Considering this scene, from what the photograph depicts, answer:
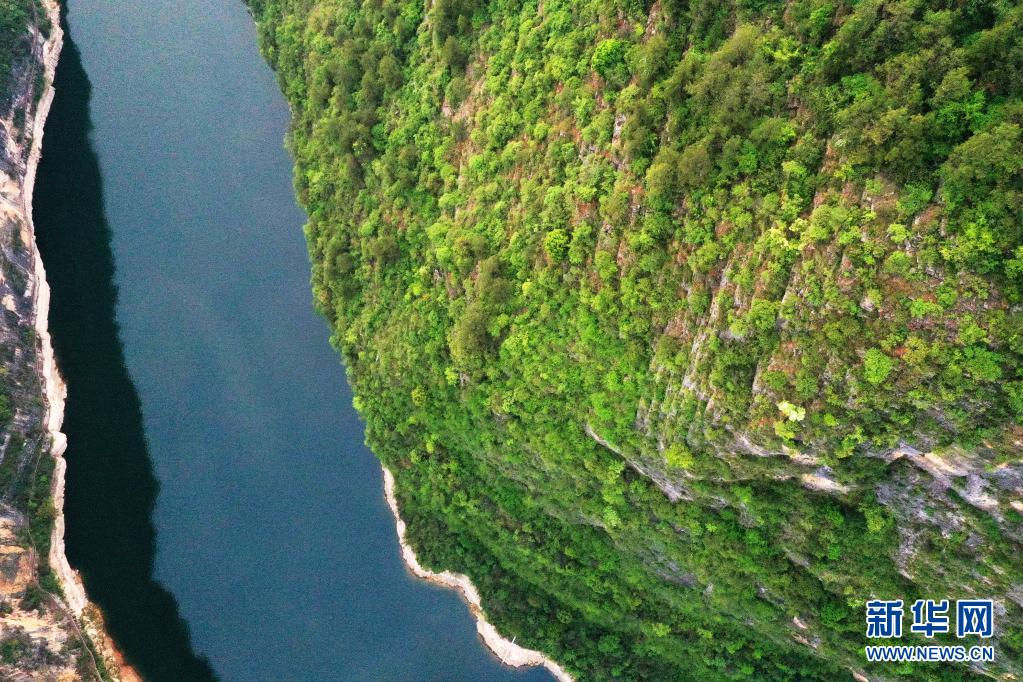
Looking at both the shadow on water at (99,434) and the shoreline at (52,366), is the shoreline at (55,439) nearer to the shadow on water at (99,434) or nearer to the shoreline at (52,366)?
the shoreline at (52,366)

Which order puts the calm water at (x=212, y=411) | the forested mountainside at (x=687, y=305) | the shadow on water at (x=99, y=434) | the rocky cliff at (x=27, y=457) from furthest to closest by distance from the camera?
1. the shadow on water at (x=99, y=434)
2. the calm water at (x=212, y=411)
3. the rocky cliff at (x=27, y=457)
4. the forested mountainside at (x=687, y=305)

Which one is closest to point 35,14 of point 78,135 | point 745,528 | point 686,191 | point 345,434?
point 78,135

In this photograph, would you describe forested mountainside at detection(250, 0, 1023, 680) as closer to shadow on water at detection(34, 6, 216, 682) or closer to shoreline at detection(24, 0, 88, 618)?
shadow on water at detection(34, 6, 216, 682)

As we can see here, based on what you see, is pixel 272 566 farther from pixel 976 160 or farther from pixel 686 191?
pixel 976 160

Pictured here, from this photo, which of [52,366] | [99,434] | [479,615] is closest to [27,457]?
[99,434]

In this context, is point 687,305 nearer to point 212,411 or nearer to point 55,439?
point 212,411

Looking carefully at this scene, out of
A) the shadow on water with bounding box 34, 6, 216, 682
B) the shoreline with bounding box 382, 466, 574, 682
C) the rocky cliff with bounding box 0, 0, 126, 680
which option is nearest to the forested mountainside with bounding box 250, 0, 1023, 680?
the shoreline with bounding box 382, 466, 574, 682

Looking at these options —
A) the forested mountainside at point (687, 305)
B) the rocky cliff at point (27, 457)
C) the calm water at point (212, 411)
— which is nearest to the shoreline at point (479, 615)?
the calm water at point (212, 411)

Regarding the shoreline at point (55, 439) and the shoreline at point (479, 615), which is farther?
the shoreline at point (55, 439)

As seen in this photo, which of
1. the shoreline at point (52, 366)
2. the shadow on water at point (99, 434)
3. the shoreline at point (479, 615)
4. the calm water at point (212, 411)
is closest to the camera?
the shoreline at point (479, 615)
